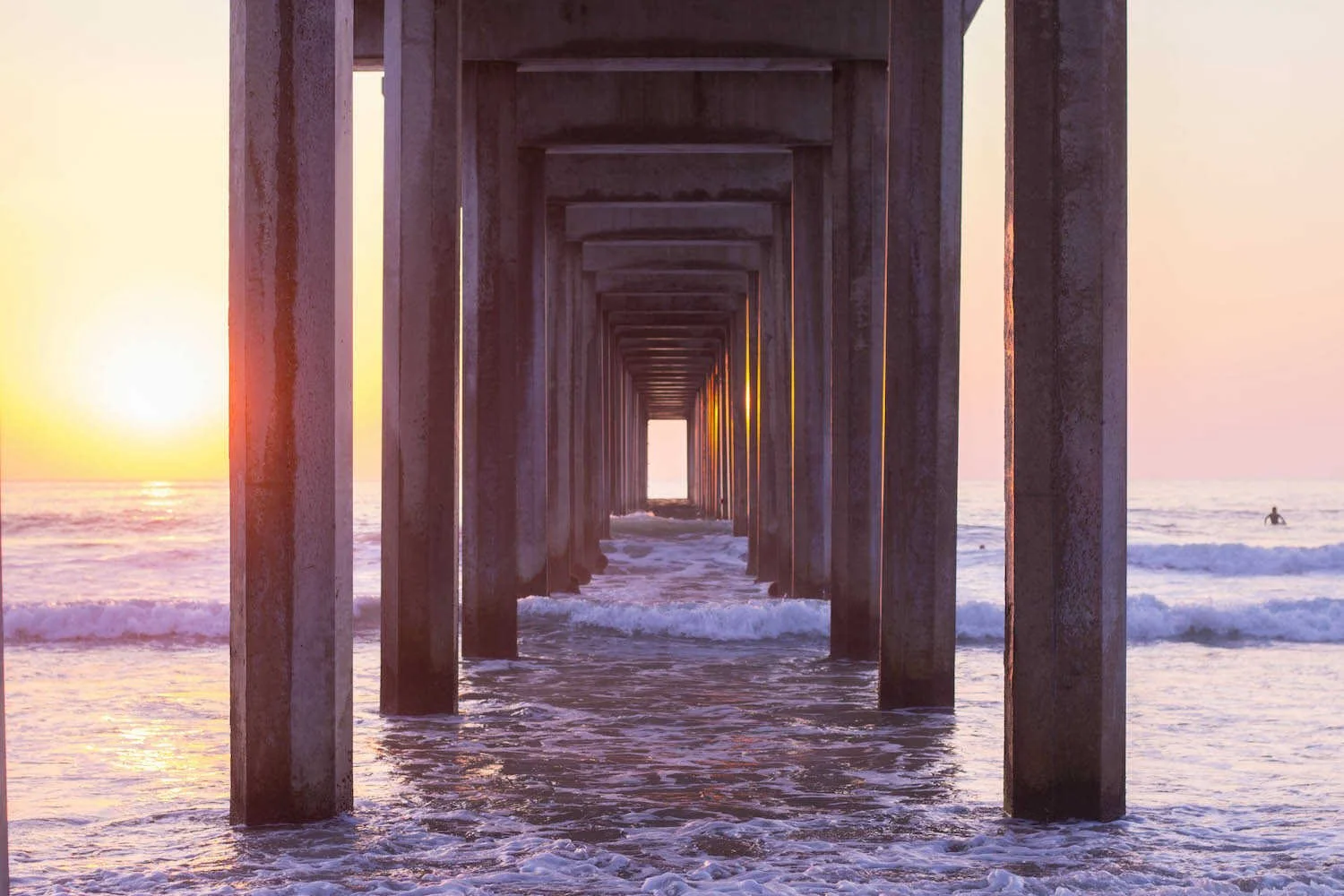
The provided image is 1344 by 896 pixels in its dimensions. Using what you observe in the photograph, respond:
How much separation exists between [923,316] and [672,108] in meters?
6.54

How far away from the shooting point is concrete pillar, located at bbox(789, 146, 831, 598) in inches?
538

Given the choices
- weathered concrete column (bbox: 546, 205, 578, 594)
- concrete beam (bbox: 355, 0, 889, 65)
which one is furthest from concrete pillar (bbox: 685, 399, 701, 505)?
concrete beam (bbox: 355, 0, 889, 65)

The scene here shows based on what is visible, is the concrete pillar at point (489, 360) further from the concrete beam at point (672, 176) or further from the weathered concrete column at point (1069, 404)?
the weathered concrete column at point (1069, 404)

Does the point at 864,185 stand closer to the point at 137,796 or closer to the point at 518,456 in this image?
the point at 518,456

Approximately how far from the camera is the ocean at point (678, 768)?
4.92 meters

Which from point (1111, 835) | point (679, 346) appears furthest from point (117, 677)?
point (679, 346)

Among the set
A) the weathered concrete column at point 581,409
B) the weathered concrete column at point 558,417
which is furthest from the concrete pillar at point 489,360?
the weathered concrete column at point 581,409

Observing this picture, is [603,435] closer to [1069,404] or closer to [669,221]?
[669,221]

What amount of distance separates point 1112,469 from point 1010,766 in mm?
1272

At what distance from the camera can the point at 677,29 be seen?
11703 millimetres

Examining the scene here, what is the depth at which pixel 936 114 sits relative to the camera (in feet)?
26.8

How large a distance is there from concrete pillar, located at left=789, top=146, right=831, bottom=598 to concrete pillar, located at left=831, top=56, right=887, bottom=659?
2669mm

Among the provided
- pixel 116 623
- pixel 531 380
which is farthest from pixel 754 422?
pixel 116 623

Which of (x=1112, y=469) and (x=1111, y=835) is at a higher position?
(x=1112, y=469)
